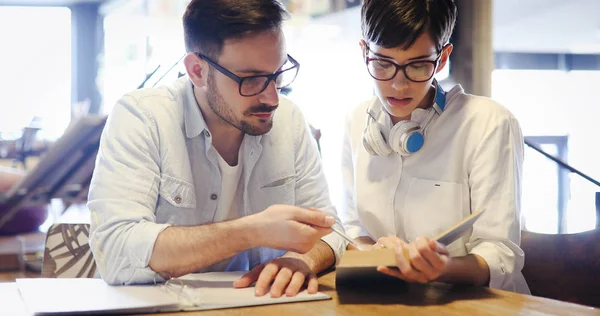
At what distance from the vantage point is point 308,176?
189 cm

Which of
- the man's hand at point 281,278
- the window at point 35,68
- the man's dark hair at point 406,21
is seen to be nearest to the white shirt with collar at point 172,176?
the man's hand at point 281,278

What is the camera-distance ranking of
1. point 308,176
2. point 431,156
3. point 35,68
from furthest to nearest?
point 35,68 < point 308,176 < point 431,156

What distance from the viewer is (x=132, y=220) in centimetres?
148

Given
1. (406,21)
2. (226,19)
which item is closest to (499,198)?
(406,21)

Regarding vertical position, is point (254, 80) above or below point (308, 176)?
above

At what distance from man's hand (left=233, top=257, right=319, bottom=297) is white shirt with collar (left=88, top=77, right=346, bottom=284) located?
0.22 metres

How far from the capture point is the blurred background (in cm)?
429

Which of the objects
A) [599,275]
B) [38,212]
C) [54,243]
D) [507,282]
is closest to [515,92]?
[599,275]

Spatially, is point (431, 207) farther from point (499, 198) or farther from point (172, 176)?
point (172, 176)

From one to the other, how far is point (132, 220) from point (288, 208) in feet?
1.22

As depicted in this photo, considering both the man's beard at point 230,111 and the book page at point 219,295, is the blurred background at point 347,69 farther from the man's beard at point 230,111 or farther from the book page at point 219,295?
the book page at point 219,295

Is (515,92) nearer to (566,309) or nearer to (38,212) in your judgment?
(566,309)

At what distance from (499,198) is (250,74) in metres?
0.69

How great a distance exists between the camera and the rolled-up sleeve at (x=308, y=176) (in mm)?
1860
